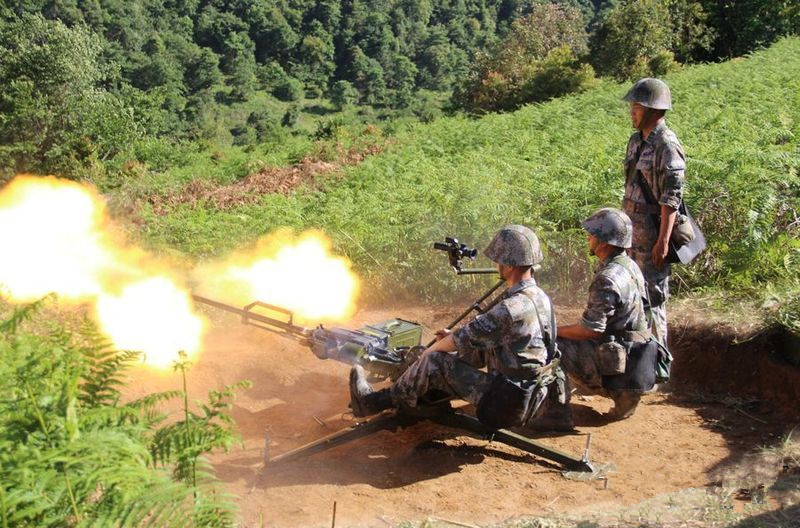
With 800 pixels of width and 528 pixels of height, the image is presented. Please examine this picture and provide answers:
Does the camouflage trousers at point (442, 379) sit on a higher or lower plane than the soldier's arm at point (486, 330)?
lower

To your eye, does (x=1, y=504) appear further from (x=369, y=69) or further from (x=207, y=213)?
(x=369, y=69)

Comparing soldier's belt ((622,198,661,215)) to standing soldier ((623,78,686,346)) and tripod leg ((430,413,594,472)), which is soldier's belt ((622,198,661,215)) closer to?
standing soldier ((623,78,686,346))

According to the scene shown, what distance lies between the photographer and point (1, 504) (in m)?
3.09

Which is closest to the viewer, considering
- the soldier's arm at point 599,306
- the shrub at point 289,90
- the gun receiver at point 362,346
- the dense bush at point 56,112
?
the soldier's arm at point 599,306

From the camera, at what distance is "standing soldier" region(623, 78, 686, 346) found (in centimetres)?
683

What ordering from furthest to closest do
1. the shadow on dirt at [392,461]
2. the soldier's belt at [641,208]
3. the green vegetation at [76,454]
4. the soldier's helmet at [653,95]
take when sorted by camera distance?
the soldier's belt at [641,208] < the soldier's helmet at [653,95] < the shadow on dirt at [392,461] < the green vegetation at [76,454]

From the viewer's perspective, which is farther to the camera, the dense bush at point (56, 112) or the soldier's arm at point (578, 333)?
the dense bush at point (56, 112)

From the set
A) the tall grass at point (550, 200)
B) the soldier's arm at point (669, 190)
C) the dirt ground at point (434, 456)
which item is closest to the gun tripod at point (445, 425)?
the dirt ground at point (434, 456)

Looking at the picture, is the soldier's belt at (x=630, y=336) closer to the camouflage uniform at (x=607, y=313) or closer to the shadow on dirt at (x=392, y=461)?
the camouflage uniform at (x=607, y=313)

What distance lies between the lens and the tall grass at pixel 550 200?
915 cm

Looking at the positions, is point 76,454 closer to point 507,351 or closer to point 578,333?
point 507,351

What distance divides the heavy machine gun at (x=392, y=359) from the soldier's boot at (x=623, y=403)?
589 mm

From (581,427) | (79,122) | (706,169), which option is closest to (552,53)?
(79,122)

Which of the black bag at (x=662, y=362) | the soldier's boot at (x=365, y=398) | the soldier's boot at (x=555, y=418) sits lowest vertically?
the soldier's boot at (x=555, y=418)
